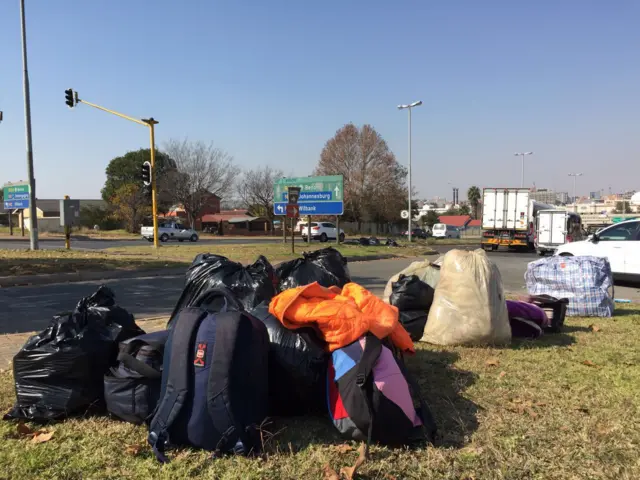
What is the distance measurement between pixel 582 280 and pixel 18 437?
6.94 metres

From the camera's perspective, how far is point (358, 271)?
15.2m

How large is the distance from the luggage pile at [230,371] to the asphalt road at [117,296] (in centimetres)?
375

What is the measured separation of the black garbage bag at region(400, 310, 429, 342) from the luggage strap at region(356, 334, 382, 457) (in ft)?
8.00

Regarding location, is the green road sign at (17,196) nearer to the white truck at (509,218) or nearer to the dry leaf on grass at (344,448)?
the white truck at (509,218)

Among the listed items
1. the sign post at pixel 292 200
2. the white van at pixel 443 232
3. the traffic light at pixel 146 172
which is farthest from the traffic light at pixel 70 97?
the white van at pixel 443 232

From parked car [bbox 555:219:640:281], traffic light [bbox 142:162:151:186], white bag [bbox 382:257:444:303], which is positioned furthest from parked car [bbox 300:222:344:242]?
white bag [bbox 382:257:444:303]

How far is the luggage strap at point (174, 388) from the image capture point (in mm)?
2707

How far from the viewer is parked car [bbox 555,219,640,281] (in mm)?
10906

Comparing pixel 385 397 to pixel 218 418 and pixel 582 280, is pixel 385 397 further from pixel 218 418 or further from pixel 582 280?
pixel 582 280

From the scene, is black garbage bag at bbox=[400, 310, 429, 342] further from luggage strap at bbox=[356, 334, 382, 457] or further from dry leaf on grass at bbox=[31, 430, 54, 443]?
dry leaf on grass at bbox=[31, 430, 54, 443]

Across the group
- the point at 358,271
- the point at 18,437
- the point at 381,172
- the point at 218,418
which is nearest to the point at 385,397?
the point at 218,418

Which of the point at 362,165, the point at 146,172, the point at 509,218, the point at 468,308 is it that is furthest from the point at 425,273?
the point at 362,165

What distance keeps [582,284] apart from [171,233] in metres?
34.3

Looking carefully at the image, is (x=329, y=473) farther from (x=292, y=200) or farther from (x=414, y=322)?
(x=292, y=200)
